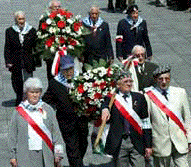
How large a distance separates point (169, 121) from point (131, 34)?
435 cm

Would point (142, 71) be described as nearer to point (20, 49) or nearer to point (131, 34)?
point (131, 34)

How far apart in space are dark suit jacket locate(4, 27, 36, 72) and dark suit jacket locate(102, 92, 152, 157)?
4.79 m

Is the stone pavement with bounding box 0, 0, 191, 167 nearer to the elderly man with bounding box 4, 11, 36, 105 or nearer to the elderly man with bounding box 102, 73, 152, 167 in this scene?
the elderly man with bounding box 4, 11, 36, 105

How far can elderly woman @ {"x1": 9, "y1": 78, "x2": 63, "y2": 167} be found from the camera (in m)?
8.05

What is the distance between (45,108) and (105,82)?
4.43ft

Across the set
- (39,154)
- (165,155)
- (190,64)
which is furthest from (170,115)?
(190,64)

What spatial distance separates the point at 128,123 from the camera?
27.7 feet

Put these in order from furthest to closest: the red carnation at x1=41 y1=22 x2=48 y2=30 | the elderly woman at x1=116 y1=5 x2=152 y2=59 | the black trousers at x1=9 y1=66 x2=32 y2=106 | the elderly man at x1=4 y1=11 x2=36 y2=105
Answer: the black trousers at x1=9 y1=66 x2=32 y2=106 < the elderly man at x1=4 y1=11 x2=36 y2=105 < the elderly woman at x1=116 y1=5 x2=152 y2=59 < the red carnation at x1=41 y1=22 x2=48 y2=30

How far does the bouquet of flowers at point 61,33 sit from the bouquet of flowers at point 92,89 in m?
2.77

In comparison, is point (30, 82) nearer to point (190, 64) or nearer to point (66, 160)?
point (66, 160)

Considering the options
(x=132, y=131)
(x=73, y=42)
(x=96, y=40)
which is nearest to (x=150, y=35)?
(x=96, y=40)

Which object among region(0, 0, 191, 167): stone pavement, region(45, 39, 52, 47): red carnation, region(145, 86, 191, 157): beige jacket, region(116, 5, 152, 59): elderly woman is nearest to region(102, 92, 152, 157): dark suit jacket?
region(145, 86, 191, 157): beige jacket

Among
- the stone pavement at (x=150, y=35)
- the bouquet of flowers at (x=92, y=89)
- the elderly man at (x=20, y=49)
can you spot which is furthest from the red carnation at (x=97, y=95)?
the elderly man at (x=20, y=49)

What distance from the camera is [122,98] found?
8.48 m
